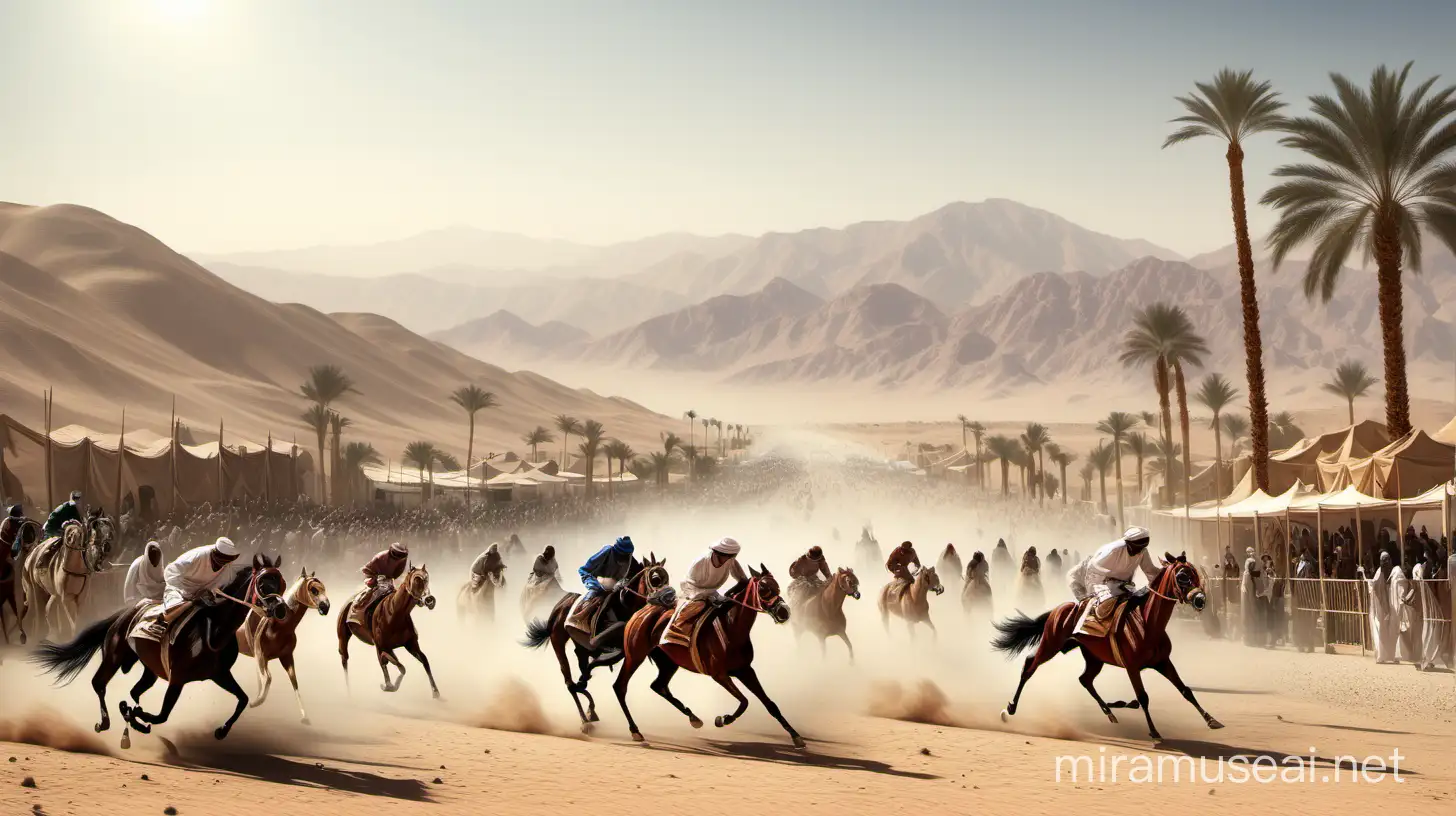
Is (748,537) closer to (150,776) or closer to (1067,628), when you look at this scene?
(1067,628)

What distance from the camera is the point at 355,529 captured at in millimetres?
46219

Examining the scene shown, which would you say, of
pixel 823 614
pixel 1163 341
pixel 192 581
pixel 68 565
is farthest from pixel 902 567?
pixel 1163 341

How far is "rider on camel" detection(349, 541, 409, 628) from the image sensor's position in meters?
19.6

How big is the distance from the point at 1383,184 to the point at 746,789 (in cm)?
3055

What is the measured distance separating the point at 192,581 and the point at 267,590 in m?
0.75

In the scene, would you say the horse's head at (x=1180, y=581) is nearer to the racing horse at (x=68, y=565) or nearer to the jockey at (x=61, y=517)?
the racing horse at (x=68, y=565)

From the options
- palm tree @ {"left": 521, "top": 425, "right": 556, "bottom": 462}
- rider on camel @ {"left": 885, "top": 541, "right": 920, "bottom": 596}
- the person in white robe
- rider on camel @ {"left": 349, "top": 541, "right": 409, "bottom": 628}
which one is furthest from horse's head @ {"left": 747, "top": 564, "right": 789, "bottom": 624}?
palm tree @ {"left": 521, "top": 425, "right": 556, "bottom": 462}

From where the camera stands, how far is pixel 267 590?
48.7 ft

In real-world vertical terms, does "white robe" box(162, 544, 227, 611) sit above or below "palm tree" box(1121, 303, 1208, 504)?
below

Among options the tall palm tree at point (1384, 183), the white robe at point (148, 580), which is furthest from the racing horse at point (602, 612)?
the tall palm tree at point (1384, 183)

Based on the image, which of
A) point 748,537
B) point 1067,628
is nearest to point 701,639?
point 1067,628

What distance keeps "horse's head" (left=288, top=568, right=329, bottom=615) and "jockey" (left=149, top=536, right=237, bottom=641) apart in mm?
1144

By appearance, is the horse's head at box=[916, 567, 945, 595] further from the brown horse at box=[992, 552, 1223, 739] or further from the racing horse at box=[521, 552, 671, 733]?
the racing horse at box=[521, 552, 671, 733]

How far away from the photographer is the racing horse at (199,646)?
1450cm
